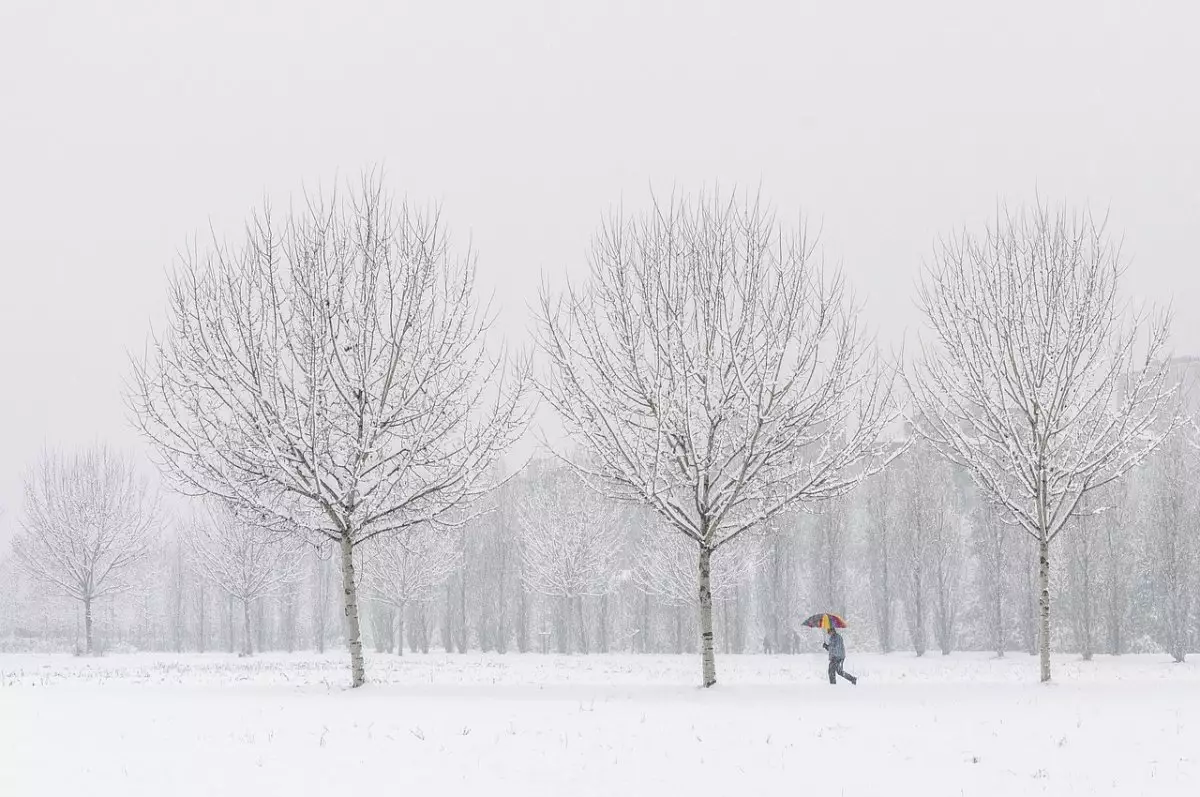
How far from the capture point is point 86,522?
37.4m

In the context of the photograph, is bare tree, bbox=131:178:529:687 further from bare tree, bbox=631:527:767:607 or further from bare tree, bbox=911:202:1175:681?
bare tree, bbox=631:527:767:607

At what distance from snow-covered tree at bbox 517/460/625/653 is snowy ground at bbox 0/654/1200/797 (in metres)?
26.5

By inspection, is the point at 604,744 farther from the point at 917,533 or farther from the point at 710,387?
the point at 917,533

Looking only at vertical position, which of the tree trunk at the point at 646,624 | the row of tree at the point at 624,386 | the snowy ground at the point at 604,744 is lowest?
the tree trunk at the point at 646,624

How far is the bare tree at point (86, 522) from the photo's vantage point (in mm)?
37281

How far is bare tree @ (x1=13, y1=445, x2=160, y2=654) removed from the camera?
37281 mm

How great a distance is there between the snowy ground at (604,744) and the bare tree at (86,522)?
2724cm

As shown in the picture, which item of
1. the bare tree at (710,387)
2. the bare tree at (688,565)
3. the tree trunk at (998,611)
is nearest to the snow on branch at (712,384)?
the bare tree at (710,387)

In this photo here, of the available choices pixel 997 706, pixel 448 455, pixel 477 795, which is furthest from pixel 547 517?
pixel 477 795

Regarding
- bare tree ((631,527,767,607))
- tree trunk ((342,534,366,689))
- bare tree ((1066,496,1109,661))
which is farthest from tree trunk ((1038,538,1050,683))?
bare tree ((1066,496,1109,661))

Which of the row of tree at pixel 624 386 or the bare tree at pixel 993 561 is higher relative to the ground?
the row of tree at pixel 624 386

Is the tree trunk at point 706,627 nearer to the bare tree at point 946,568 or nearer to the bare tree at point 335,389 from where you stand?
the bare tree at point 335,389

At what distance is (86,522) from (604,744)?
36.1 m

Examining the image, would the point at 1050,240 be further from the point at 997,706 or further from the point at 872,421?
the point at 997,706
